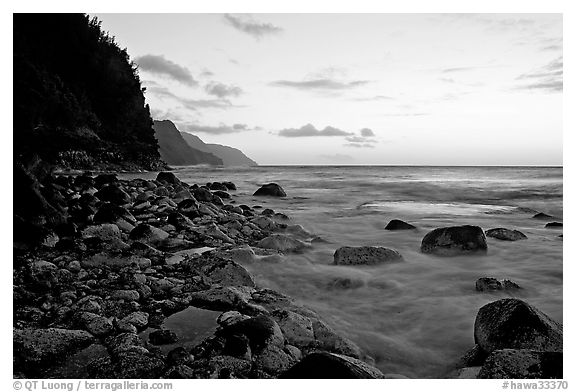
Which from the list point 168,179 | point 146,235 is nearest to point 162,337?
point 146,235

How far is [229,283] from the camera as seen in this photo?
320 cm

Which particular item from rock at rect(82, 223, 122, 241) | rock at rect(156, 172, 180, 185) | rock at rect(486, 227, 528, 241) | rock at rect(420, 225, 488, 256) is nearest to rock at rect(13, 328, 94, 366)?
rock at rect(82, 223, 122, 241)

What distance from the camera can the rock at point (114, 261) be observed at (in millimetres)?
3301

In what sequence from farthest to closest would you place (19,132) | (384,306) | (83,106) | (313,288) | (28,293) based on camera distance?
(83,106)
(19,132)
(313,288)
(384,306)
(28,293)

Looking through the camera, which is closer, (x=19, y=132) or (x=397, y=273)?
(x=397, y=273)

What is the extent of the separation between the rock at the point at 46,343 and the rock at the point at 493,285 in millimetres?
3012

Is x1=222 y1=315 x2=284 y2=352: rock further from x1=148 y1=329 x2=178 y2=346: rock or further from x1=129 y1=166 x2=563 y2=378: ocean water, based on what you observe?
x1=129 y1=166 x2=563 y2=378: ocean water

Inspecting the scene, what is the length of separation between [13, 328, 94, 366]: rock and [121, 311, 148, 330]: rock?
25 cm

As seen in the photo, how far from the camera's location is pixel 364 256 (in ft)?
13.3

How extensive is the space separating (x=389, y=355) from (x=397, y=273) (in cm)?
157

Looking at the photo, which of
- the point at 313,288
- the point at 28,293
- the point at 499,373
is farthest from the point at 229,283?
the point at 499,373

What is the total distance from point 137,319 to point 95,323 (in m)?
0.23

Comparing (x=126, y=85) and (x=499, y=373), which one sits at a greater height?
(x=126, y=85)
